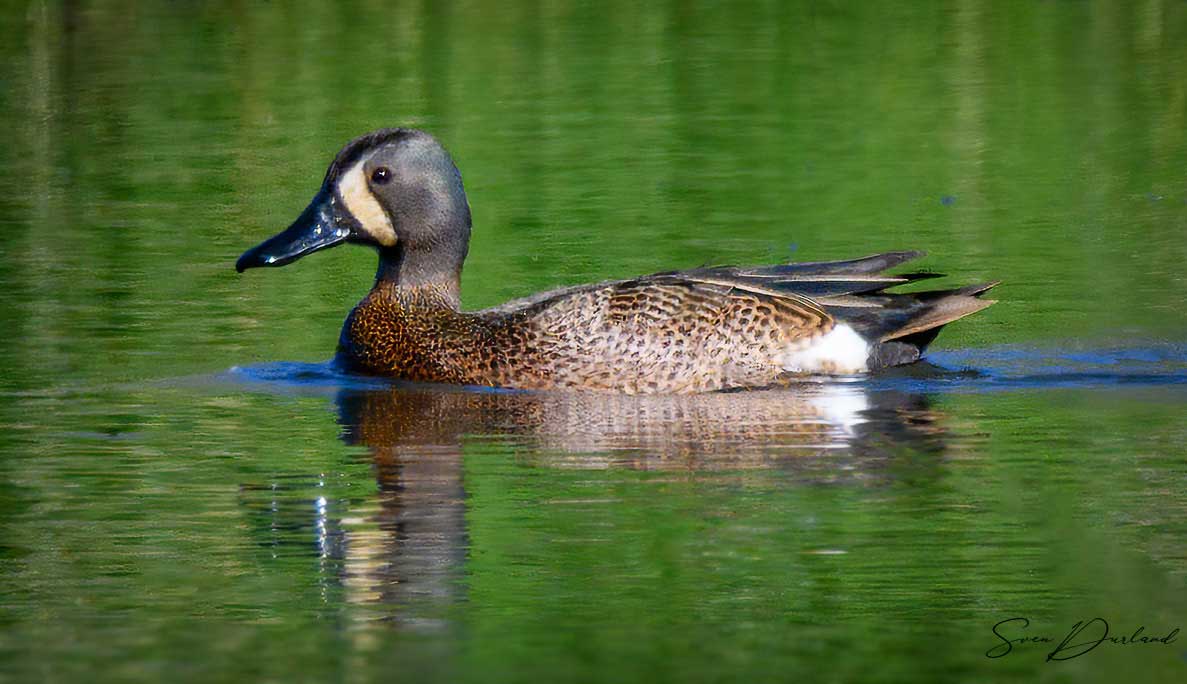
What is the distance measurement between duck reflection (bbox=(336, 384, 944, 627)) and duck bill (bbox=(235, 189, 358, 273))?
837 mm

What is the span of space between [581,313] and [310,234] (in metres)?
1.36

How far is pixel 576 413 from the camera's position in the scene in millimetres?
9664

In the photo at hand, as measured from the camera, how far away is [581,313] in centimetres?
1027

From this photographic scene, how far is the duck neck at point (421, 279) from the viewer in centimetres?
1086

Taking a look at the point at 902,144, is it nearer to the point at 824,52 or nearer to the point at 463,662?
the point at 824,52

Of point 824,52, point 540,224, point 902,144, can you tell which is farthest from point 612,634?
point 824,52

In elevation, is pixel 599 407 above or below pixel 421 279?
below

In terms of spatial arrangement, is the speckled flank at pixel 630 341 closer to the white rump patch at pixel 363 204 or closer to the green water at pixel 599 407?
the green water at pixel 599 407

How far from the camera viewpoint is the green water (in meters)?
6.56

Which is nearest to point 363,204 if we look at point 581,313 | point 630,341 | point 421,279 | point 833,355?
point 421,279

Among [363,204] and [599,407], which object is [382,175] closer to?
[363,204]
